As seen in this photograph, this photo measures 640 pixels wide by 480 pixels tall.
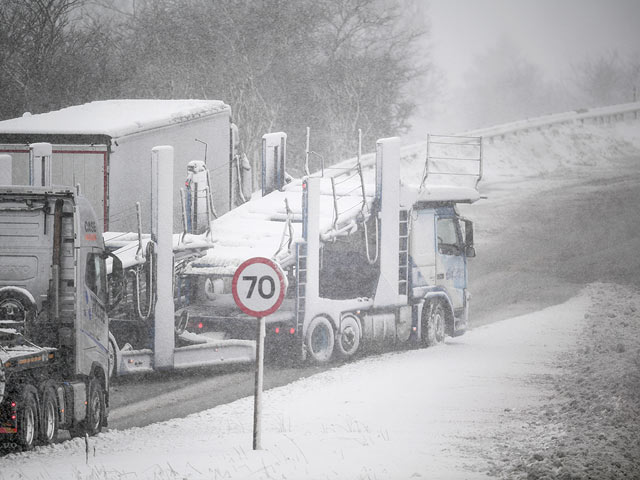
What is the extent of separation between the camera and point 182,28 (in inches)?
1506

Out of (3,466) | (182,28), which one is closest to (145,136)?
(3,466)

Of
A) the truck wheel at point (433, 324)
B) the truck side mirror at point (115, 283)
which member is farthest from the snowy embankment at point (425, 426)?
the truck side mirror at point (115, 283)

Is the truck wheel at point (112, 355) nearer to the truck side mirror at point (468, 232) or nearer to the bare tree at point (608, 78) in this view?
the truck side mirror at point (468, 232)

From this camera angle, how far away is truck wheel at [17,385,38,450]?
11312mm

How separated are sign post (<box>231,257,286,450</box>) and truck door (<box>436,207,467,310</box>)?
9.97 meters

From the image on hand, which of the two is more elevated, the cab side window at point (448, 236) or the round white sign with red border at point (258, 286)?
the cab side window at point (448, 236)

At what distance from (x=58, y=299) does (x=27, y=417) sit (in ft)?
5.85

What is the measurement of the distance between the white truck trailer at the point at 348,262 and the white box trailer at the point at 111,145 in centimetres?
155

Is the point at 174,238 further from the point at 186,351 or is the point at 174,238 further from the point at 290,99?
the point at 290,99

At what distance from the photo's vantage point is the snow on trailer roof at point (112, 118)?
20.3m

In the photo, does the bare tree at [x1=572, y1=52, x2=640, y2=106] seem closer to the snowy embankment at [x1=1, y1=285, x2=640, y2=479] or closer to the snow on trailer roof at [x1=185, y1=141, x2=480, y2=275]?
the snow on trailer roof at [x1=185, y1=141, x2=480, y2=275]

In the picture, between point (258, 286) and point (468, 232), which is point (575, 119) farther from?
point (258, 286)

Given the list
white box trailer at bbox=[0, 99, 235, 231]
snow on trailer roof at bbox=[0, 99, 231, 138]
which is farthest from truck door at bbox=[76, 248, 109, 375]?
snow on trailer roof at bbox=[0, 99, 231, 138]

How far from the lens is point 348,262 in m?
21.0
